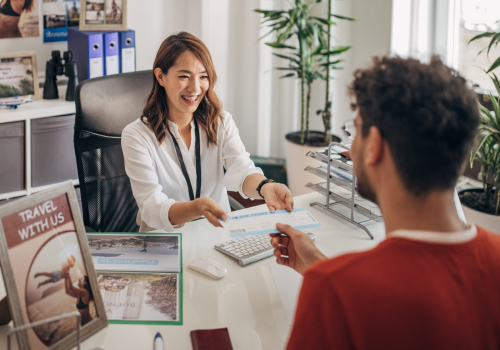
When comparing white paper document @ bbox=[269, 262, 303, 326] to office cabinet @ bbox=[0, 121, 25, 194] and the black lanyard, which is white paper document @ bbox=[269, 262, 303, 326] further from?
office cabinet @ bbox=[0, 121, 25, 194]

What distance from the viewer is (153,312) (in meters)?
1.08

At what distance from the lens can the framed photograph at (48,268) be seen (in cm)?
85

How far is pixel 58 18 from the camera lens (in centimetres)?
285

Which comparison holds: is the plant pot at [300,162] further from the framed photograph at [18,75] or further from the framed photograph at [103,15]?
the framed photograph at [18,75]

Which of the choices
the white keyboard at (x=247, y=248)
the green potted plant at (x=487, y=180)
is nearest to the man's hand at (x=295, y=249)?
the white keyboard at (x=247, y=248)

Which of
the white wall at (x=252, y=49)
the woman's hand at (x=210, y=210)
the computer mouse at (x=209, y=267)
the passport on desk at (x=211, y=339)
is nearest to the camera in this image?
the passport on desk at (x=211, y=339)

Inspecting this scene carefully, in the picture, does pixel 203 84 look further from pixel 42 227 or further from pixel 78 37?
pixel 78 37

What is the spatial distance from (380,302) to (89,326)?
62cm

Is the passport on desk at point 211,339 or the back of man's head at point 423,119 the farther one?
the passport on desk at point 211,339

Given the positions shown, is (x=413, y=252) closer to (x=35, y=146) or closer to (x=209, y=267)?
(x=209, y=267)

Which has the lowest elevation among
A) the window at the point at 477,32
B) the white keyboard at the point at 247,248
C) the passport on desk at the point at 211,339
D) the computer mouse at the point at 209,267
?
the passport on desk at the point at 211,339

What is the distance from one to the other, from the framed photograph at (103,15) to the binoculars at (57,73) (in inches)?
9.5

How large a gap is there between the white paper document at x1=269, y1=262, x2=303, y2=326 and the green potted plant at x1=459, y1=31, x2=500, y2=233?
4.13ft

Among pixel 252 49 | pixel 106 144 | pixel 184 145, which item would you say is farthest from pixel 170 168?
pixel 252 49
